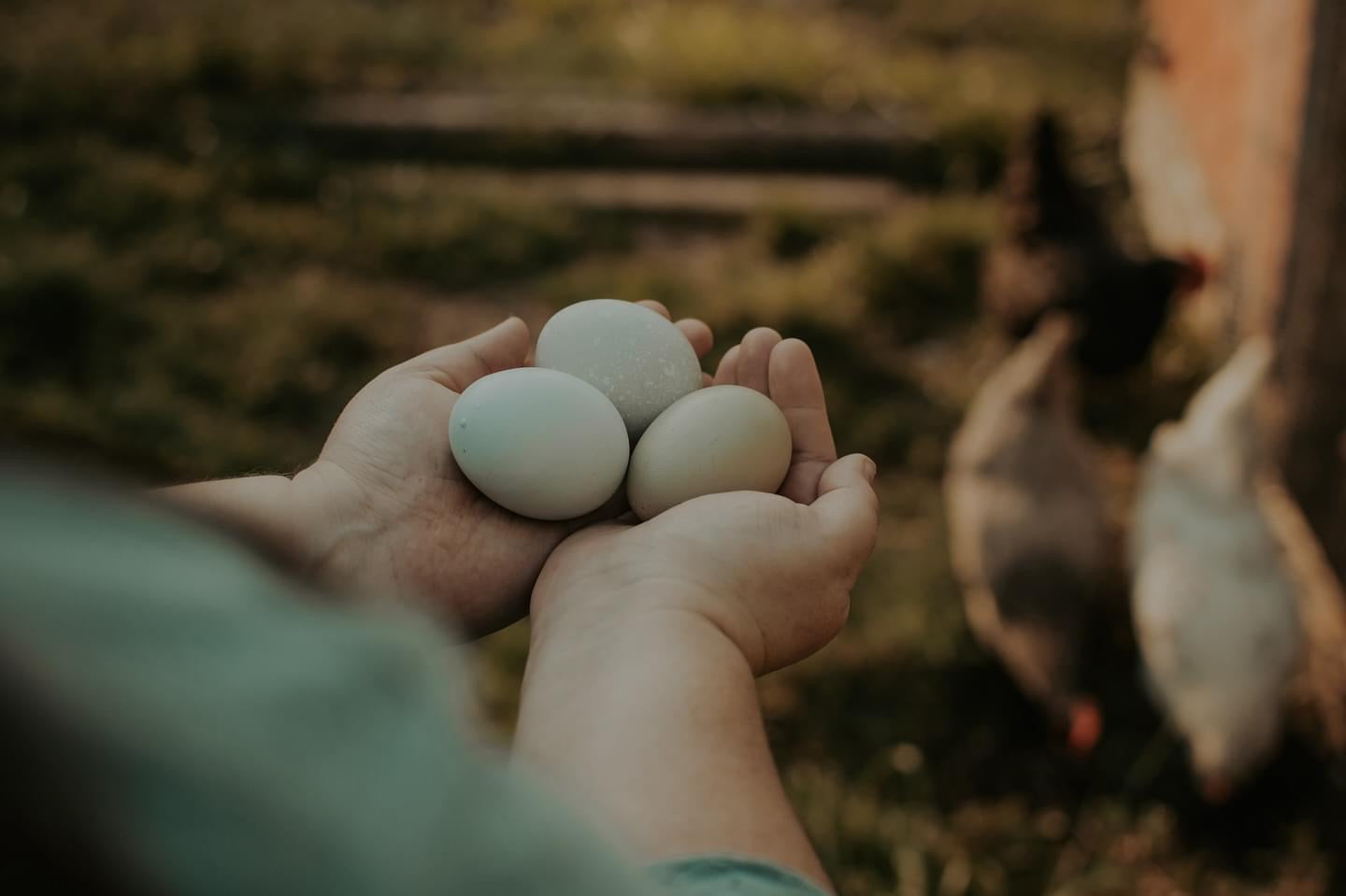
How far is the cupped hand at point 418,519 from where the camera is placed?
53.4 inches

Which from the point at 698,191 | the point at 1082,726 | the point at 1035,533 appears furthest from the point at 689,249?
the point at 1082,726

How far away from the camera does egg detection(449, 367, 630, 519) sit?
54.4 inches

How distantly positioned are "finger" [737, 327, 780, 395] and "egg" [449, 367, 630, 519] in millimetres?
218

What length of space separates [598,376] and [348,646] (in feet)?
3.38

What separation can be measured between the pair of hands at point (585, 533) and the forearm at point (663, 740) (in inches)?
2.7

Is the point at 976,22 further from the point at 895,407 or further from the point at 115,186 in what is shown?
the point at 115,186

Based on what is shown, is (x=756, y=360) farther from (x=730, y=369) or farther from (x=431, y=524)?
(x=431, y=524)

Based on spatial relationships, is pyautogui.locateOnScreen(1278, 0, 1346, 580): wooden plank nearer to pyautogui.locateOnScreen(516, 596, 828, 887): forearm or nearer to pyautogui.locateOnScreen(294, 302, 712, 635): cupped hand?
pyautogui.locateOnScreen(294, 302, 712, 635): cupped hand

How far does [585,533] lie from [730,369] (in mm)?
322

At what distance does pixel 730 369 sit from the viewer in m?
1.60

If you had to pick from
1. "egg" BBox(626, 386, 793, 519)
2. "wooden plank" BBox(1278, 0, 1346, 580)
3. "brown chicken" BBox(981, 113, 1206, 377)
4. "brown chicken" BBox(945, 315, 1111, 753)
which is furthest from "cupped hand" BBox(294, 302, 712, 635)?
"brown chicken" BBox(981, 113, 1206, 377)

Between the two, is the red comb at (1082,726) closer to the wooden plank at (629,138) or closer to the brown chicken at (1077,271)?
the brown chicken at (1077,271)

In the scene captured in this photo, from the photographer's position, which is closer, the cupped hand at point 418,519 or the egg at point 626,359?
the cupped hand at point 418,519

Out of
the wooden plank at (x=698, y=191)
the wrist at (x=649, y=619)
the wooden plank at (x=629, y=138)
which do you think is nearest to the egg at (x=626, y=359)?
the wrist at (x=649, y=619)
